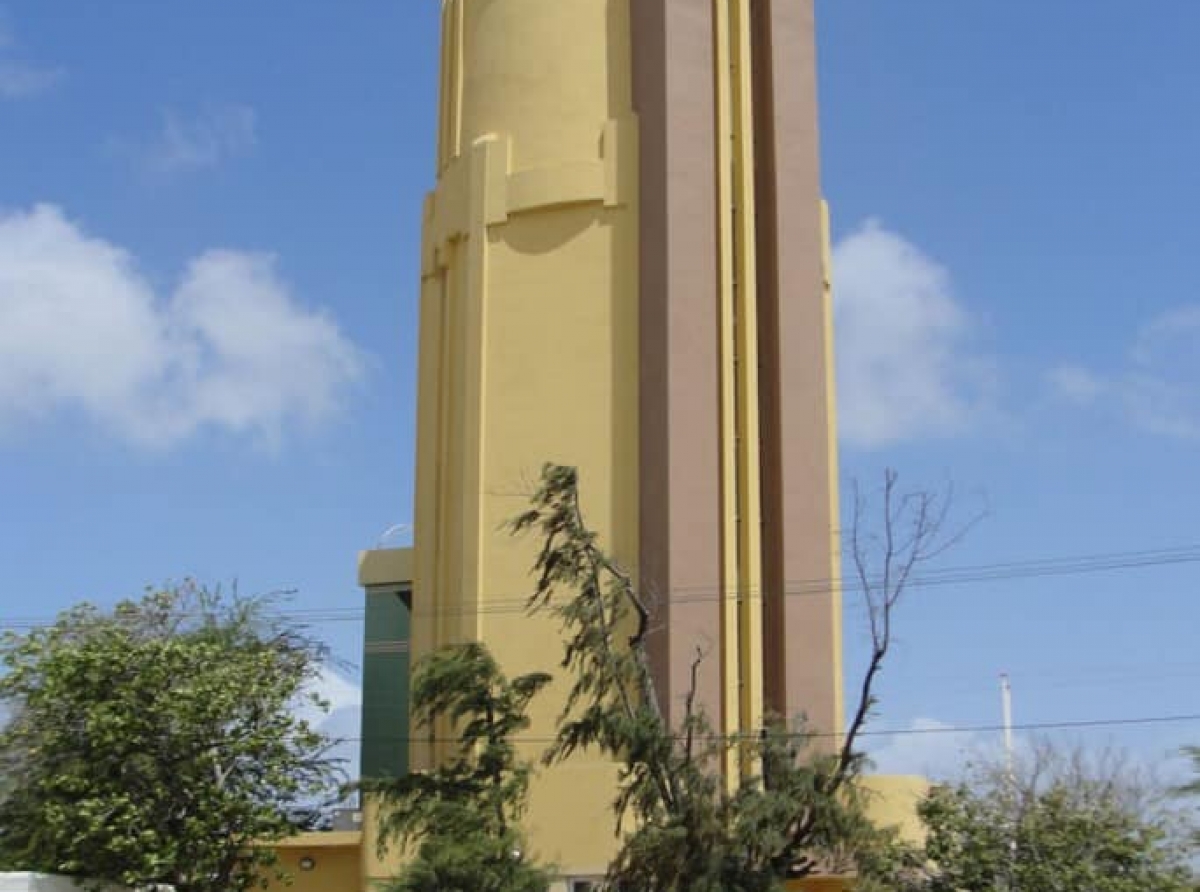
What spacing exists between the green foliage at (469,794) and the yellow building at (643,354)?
15.1ft

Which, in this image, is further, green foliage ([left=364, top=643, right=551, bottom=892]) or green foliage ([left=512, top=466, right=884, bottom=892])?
green foliage ([left=364, top=643, right=551, bottom=892])

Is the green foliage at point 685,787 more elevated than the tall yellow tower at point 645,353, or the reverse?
the tall yellow tower at point 645,353

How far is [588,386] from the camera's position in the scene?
1415 inches

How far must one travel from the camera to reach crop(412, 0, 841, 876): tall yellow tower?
3434cm

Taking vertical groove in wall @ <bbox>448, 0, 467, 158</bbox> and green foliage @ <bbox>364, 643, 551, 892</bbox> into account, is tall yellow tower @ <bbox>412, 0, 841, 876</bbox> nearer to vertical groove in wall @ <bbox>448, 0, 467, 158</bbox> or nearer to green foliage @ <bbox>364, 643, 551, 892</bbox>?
vertical groove in wall @ <bbox>448, 0, 467, 158</bbox>

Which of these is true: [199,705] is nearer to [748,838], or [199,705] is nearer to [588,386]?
[588,386]

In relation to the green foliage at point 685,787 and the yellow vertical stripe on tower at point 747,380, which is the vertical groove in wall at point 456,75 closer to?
the yellow vertical stripe on tower at point 747,380

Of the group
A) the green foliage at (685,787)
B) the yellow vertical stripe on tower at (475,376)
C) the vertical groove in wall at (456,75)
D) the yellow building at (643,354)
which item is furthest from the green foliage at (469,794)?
the vertical groove in wall at (456,75)

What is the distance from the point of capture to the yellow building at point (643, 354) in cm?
3431

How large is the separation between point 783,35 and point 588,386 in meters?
8.65

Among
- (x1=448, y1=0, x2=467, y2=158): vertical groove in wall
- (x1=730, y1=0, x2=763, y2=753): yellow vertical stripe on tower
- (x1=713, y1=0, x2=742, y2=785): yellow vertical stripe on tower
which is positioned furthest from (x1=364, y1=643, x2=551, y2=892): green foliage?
(x1=448, y1=0, x2=467, y2=158): vertical groove in wall

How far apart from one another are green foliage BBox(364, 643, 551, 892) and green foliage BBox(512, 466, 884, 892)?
3.33ft

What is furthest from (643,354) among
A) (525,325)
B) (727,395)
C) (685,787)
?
(685,787)

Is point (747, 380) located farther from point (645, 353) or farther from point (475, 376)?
point (475, 376)
